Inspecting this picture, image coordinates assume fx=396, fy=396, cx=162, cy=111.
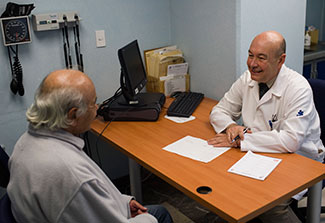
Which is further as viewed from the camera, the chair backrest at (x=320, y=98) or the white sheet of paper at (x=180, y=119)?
the white sheet of paper at (x=180, y=119)

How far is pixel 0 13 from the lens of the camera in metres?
2.38

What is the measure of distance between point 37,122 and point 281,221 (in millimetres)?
1280

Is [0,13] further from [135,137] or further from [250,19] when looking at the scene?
[250,19]

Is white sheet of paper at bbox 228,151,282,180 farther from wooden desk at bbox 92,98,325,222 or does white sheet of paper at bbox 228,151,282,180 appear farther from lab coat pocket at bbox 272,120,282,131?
lab coat pocket at bbox 272,120,282,131

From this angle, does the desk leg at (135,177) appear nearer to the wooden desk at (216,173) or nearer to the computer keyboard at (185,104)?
the wooden desk at (216,173)

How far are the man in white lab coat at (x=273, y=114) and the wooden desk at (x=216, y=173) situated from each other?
0.26 ft

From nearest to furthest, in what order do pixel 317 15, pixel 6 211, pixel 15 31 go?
pixel 6 211
pixel 15 31
pixel 317 15

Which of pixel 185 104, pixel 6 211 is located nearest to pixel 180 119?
pixel 185 104

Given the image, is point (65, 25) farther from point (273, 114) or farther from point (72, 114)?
point (273, 114)

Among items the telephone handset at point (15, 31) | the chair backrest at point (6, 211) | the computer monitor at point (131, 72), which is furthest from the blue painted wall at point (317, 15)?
the chair backrest at point (6, 211)

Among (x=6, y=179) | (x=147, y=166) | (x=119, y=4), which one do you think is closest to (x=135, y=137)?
(x=147, y=166)

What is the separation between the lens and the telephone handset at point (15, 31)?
92.8 inches

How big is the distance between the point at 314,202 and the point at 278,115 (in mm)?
521

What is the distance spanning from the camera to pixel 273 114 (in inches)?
86.6
